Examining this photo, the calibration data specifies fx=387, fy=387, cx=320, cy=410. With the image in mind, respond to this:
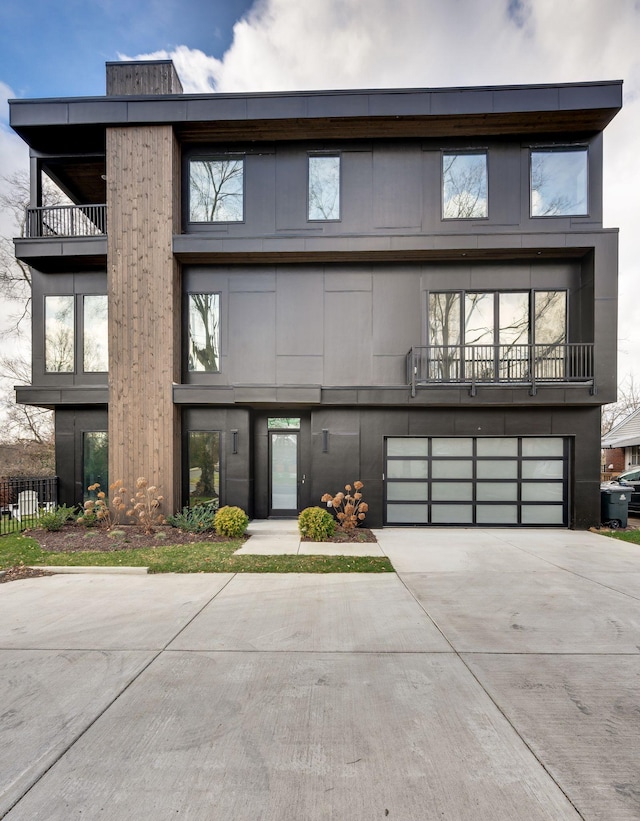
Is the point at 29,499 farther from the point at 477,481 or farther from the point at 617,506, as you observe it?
the point at 617,506

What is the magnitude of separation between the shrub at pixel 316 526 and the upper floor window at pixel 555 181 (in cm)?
914

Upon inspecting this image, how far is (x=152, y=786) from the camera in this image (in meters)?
2.32

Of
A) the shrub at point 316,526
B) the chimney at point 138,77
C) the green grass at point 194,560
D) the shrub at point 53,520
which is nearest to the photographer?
the green grass at point 194,560

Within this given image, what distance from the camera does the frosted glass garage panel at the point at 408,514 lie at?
32.7ft

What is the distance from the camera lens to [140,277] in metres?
9.61

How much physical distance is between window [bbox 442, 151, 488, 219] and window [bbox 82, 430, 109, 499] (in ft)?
35.2

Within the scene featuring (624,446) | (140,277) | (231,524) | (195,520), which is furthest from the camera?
(624,446)

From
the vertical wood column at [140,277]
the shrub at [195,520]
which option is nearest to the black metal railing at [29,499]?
the vertical wood column at [140,277]

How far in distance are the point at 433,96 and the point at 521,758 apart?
1193 centimetres

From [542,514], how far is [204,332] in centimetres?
Result: 996

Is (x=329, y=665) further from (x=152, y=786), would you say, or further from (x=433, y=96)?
(x=433, y=96)

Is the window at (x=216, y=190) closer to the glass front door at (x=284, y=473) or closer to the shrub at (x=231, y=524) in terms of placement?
the glass front door at (x=284, y=473)

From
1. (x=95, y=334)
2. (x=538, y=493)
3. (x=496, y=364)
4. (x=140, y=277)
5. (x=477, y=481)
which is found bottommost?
(x=538, y=493)

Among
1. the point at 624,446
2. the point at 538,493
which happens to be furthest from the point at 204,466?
the point at 624,446
